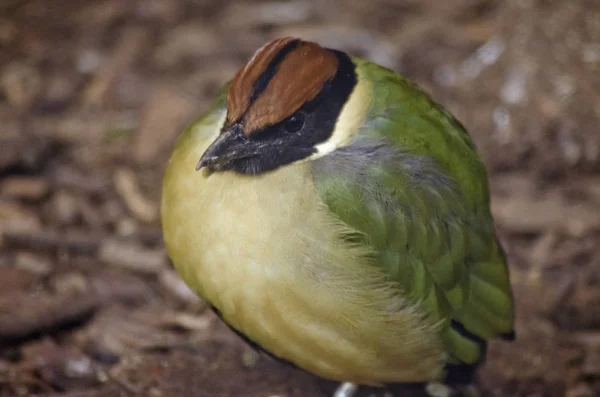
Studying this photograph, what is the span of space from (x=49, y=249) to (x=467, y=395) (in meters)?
2.21

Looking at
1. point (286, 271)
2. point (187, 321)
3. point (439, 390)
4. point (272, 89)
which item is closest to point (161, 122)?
point (187, 321)

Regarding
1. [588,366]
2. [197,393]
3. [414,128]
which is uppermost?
[414,128]

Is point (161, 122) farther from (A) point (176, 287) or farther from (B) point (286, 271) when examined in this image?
(B) point (286, 271)

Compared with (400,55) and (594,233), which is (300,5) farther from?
(594,233)

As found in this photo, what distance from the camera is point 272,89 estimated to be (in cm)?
292

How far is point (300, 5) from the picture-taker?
252 inches

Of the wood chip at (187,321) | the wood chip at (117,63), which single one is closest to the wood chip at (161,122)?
the wood chip at (117,63)

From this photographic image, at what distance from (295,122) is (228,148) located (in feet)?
0.84

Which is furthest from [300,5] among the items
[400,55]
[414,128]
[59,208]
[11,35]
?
[414,128]

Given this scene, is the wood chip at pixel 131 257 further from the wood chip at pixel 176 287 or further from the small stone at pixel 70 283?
the small stone at pixel 70 283

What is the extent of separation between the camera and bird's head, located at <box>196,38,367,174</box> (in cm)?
293

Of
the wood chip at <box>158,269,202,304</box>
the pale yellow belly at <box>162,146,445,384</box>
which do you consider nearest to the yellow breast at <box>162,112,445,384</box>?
the pale yellow belly at <box>162,146,445,384</box>

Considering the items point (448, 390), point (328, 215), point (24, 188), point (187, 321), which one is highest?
point (328, 215)

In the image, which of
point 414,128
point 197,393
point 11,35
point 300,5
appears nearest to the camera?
point 414,128
